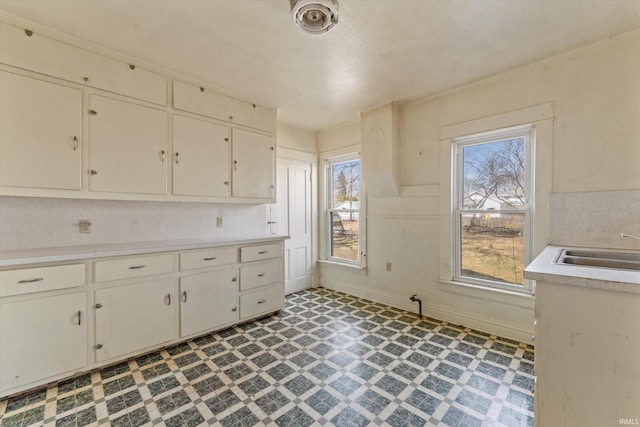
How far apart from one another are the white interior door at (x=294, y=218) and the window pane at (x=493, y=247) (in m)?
2.13

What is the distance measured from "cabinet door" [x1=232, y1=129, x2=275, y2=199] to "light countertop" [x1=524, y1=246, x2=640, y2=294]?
2655 mm

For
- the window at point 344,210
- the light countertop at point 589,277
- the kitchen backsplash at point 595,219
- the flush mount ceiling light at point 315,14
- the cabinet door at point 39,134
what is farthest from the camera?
the window at point 344,210

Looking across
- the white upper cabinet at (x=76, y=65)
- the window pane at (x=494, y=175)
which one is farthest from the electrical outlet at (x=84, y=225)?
the window pane at (x=494, y=175)

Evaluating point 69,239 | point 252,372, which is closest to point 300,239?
point 252,372

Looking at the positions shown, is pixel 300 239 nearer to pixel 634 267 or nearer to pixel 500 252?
pixel 500 252

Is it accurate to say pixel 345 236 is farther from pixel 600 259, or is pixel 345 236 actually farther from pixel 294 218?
pixel 600 259

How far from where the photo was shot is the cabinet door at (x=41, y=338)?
1756 mm

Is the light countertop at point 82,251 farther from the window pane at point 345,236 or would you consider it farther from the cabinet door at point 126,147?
the window pane at point 345,236

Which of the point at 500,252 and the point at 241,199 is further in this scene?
the point at 241,199

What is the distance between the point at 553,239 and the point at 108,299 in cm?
351

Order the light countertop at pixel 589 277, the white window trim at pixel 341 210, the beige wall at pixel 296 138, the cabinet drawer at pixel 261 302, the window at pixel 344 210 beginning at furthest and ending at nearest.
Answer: the window at pixel 344 210 < the beige wall at pixel 296 138 < the white window trim at pixel 341 210 < the cabinet drawer at pixel 261 302 < the light countertop at pixel 589 277

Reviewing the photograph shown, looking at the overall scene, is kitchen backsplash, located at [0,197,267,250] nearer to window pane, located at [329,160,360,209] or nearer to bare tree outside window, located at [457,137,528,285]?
window pane, located at [329,160,360,209]

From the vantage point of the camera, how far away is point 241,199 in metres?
3.16

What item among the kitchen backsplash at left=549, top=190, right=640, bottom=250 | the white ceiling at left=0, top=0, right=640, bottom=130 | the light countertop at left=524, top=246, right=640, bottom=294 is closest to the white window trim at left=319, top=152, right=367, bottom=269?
the white ceiling at left=0, top=0, right=640, bottom=130
